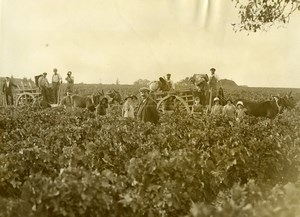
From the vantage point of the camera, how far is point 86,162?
1888 mm

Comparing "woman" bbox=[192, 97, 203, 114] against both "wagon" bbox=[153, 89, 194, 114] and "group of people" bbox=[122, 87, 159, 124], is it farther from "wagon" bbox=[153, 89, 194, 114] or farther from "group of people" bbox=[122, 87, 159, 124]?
"group of people" bbox=[122, 87, 159, 124]

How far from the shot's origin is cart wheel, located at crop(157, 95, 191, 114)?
2.36 m

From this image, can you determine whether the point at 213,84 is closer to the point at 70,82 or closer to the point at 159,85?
the point at 159,85

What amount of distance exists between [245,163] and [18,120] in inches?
39.1

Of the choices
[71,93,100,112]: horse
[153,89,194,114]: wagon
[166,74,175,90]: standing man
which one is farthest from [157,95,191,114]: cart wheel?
[71,93,100,112]: horse

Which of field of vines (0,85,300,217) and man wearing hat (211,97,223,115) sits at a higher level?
man wearing hat (211,97,223,115)

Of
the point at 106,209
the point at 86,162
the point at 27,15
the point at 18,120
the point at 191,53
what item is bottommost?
the point at 106,209

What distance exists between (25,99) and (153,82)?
60 cm

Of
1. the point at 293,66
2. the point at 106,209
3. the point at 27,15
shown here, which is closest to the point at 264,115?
the point at 293,66

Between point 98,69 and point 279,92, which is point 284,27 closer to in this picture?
point 279,92

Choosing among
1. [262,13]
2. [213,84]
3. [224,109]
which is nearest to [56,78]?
[213,84]

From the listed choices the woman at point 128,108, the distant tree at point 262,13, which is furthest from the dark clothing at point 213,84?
the woman at point 128,108

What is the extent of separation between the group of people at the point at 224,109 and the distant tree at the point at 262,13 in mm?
425

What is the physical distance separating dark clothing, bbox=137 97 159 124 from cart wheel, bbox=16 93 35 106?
50 cm
